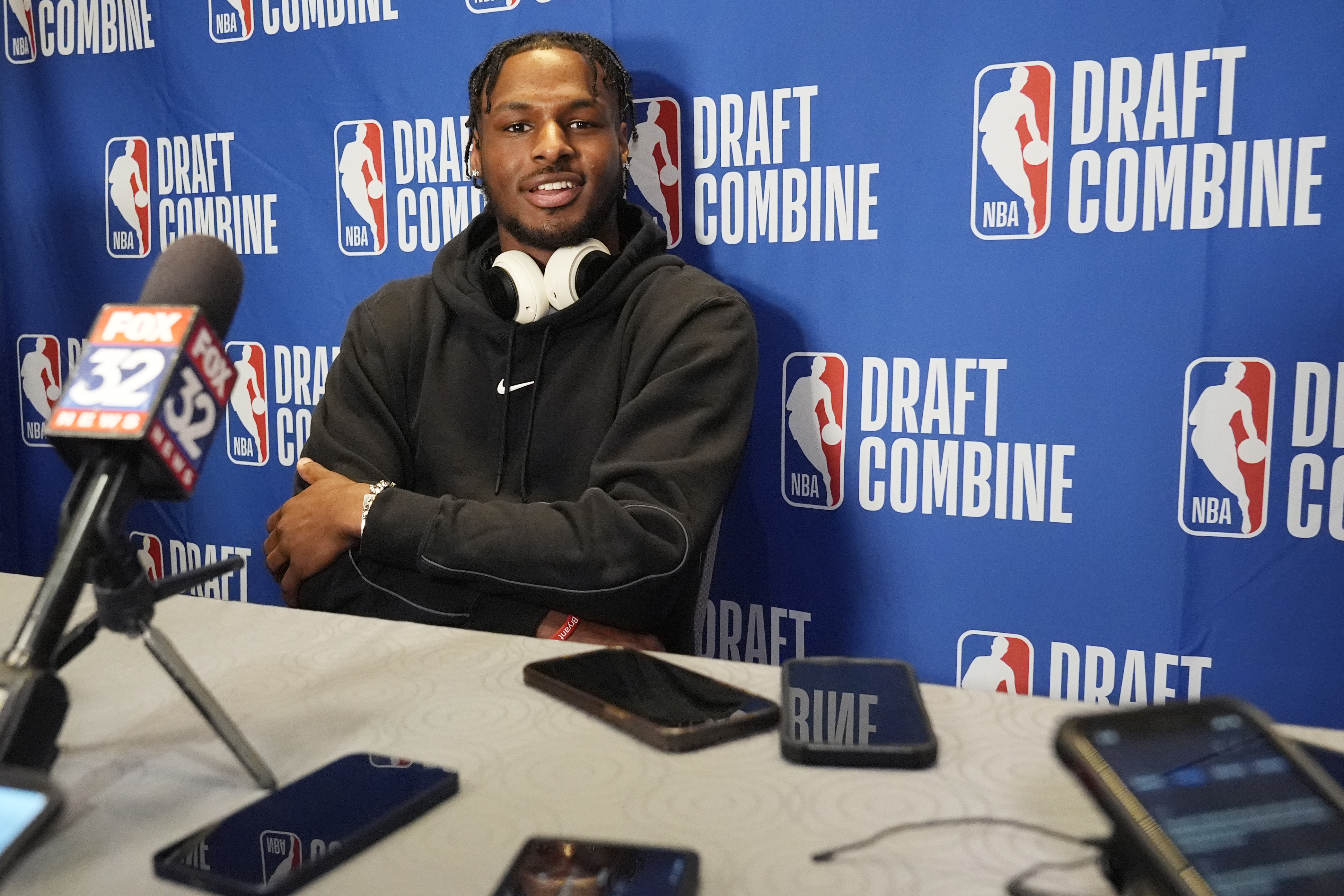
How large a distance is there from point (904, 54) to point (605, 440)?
0.74 meters

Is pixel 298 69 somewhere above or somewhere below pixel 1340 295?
above

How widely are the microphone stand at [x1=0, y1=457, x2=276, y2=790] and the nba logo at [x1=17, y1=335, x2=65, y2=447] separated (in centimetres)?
198

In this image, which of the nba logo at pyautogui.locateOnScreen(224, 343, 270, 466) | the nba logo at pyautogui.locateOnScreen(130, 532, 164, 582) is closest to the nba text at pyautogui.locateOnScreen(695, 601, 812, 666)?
the nba logo at pyautogui.locateOnScreen(224, 343, 270, 466)

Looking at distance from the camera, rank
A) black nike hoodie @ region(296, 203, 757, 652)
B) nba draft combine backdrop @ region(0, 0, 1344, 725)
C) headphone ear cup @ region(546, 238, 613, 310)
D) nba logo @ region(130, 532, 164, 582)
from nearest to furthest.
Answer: black nike hoodie @ region(296, 203, 757, 652), nba draft combine backdrop @ region(0, 0, 1344, 725), headphone ear cup @ region(546, 238, 613, 310), nba logo @ region(130, 532, 164, 582)

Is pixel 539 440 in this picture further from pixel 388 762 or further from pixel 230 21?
pixel 230 21

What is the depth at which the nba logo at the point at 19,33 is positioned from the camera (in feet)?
Result: 6.92

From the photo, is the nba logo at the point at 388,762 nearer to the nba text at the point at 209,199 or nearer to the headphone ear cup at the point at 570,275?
the headphone ear cup at the point at 570,275

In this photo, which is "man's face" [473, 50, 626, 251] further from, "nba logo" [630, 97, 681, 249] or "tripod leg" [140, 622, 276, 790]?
"tripod leg" [140, 622, 276, 790]

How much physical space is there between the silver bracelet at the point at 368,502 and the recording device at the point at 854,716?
690mm

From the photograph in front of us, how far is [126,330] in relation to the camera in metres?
0.52

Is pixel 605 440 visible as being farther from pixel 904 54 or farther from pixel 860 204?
pixel 904 54

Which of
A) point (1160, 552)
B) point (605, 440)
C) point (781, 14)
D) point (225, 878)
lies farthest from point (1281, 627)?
point (225, 878)

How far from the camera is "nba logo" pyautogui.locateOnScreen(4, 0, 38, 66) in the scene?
2.11 meters

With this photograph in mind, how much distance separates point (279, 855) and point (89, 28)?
2.16 metres
